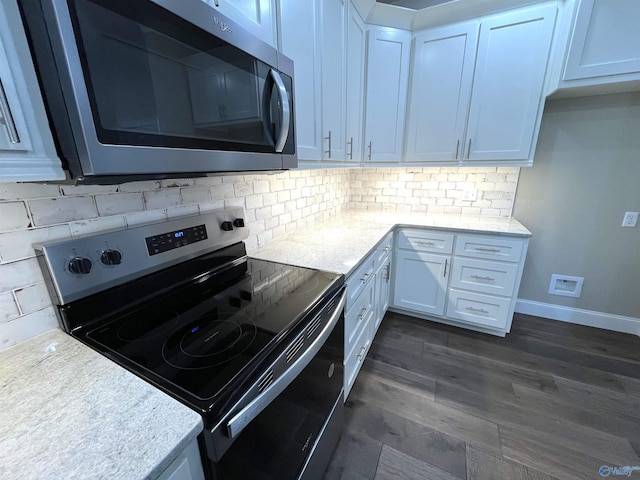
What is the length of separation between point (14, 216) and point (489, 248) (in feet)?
8.14

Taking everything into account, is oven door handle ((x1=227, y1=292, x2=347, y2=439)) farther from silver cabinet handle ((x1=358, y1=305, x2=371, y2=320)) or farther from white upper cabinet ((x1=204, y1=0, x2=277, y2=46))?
white upper cabinet ((x1=204, y1=0, x2=277, y2=46))

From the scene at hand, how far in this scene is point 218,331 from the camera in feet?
2.55

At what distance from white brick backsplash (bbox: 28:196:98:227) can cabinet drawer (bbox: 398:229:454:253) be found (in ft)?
6.62

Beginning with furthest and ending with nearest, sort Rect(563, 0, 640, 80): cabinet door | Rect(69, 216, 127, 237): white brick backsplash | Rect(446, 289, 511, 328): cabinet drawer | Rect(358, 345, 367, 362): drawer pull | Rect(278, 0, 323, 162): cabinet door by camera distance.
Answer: Rect(446, 289, 511, 328): cabinet drawer < Rect(358, 345, 367, 362): drawer pull < Rect(563, 0, 640, 80): cabinet door < Rect(278, 0, 323, 162): cabinet door < Rect(69, 216, 127, 237): white brick backsplash

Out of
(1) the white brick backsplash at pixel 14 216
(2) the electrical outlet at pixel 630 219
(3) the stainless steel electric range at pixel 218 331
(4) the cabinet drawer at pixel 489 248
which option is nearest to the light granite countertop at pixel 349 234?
(4) the cabinet drawer at pixel 489 248

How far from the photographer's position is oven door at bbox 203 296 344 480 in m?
0.62

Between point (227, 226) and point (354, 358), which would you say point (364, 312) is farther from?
point (227, 226)

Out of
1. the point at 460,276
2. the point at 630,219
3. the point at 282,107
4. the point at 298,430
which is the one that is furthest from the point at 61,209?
the point at 630,219

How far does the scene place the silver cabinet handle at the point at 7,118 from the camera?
1.52ft

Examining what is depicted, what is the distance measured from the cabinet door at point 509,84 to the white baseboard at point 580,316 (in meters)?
1.42

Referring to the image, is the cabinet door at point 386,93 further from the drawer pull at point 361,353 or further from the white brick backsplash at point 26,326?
the white brick backsplash at point 26,326

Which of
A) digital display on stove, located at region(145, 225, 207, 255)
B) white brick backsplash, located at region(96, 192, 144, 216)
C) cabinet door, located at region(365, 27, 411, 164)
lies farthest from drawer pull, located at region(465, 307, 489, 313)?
white brick backsplash, located at region(96, 192, 144, 216)

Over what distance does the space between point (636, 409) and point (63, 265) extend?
2804 mm

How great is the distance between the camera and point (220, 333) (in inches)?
30.2
